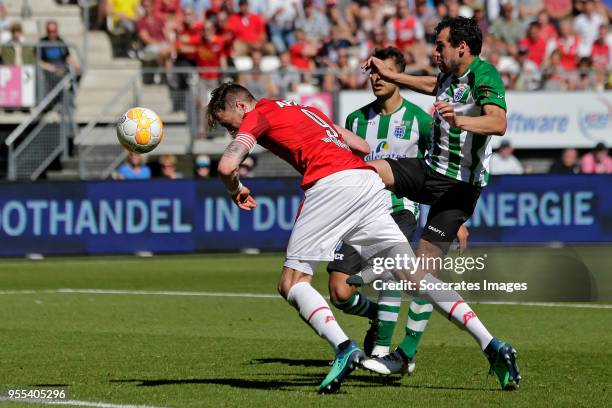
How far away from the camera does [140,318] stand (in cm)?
1309

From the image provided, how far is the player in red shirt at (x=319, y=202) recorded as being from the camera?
8.36 m

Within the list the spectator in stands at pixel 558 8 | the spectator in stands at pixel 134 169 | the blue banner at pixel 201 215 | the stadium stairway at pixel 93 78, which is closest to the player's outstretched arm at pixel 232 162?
the blue banner at pixel 201 215

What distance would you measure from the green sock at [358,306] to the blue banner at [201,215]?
1114 centimetres

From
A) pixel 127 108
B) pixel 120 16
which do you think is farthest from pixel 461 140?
pixel 120 16

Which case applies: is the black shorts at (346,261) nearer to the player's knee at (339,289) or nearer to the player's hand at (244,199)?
the player's knee at (339,289)

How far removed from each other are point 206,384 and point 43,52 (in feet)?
55.6

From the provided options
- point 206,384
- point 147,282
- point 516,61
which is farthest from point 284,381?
point 516,61

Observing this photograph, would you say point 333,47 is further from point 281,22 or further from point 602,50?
point 602,50

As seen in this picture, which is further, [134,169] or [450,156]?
[134,169]

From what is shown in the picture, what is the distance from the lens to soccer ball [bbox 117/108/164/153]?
998 centimetres

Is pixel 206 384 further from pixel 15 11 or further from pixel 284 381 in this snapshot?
pixel 15 11

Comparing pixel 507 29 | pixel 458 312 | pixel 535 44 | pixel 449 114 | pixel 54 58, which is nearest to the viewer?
pixel 449 114

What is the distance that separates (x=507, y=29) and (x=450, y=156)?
62.3 feet

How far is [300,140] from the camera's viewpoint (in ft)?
28.2
